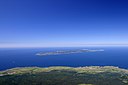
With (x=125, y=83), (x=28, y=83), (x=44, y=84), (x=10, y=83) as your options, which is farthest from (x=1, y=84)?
(x=125, y=83)

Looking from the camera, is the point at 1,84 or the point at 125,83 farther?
the point at 125,83

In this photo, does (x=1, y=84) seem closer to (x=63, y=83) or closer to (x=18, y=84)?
(x=18, y=84)

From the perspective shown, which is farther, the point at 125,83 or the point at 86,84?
the point at 125,83

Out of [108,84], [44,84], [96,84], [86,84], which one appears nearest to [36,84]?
[44,84]

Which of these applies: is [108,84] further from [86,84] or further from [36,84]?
[36,84]

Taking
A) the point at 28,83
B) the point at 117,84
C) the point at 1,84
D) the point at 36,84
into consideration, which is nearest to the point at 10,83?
the point at 1,84

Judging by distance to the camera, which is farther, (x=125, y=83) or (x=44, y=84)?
(x=125, y=83)

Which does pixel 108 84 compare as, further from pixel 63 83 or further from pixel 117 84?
pixel 63 83
